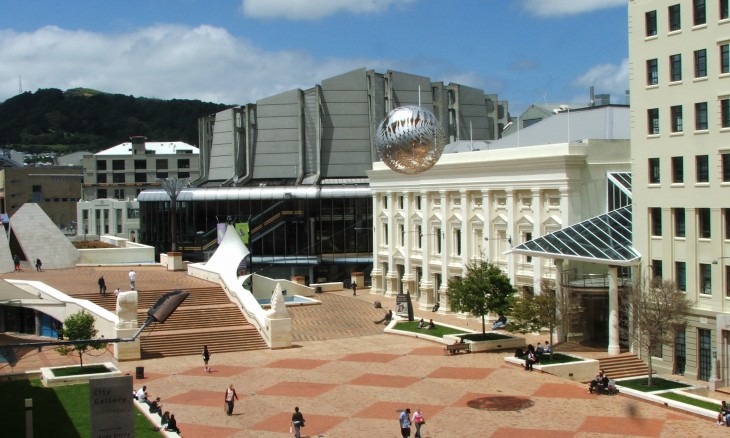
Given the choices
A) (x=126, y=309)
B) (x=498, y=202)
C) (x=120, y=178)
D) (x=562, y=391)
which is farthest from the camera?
(x=120, y=178)

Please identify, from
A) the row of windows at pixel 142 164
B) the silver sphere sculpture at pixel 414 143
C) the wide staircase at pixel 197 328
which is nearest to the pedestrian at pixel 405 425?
the silver sphere sculpture at pixel 414 143

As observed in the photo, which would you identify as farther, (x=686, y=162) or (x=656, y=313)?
(x=686, y=162)

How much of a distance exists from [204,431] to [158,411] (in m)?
2.47

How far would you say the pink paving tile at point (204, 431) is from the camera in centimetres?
3083

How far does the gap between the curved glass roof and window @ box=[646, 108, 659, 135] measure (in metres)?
5.29

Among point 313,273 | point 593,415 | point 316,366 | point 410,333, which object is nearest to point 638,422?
point 593,415

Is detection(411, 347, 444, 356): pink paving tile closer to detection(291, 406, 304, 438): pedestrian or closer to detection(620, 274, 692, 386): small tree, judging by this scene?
detection(620, 274, 692, 386): small tree

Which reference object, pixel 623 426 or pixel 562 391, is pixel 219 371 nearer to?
pixel 562 391

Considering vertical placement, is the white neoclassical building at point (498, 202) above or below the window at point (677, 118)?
below

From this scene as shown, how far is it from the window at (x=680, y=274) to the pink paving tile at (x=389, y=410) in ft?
48.4

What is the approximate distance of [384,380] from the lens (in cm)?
3919

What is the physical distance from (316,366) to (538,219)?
1730 centimetres

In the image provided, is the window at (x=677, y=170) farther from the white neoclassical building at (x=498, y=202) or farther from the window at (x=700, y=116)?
the white neoclassical building at (x=498, y=202)

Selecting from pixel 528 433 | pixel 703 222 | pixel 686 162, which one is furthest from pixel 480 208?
pixel 528 433
